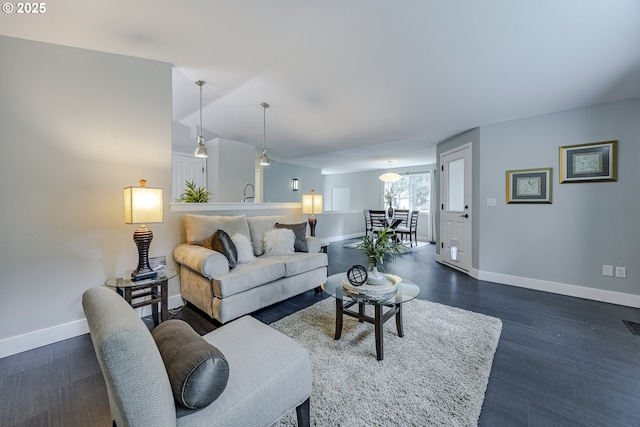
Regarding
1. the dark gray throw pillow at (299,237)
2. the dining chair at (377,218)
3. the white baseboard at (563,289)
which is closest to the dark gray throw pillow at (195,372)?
the dark gray throw pillow at (299,237)

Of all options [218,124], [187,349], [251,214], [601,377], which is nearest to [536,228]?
[601,377]

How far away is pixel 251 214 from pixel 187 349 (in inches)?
117

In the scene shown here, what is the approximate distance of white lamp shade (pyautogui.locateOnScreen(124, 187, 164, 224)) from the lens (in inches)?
81.0

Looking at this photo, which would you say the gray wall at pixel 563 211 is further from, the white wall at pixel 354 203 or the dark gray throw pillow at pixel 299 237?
the white wall at pixel 354 203

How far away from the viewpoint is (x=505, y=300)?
2.99 meters

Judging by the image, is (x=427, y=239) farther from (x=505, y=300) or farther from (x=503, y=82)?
(x=503, y=82)

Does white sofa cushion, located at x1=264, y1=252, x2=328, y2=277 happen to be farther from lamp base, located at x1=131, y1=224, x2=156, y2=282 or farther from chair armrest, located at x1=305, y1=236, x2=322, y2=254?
lamp base, located at x1=131, y1=224, x2=156, y2=282

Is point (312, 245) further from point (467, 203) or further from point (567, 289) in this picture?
point (567, 289)

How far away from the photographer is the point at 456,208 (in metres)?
4.51

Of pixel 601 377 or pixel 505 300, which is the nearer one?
pixel 601 377

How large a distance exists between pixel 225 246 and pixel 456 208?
3.90 meters

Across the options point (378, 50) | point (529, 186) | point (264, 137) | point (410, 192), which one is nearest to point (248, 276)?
point (378, 50)

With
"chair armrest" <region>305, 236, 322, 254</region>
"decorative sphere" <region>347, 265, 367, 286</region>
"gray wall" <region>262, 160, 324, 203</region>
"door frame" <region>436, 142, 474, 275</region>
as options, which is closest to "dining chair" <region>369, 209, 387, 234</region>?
"gray wall" <region>262, 160, 324, 203</region>

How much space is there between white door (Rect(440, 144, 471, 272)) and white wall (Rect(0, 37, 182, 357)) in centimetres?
430
